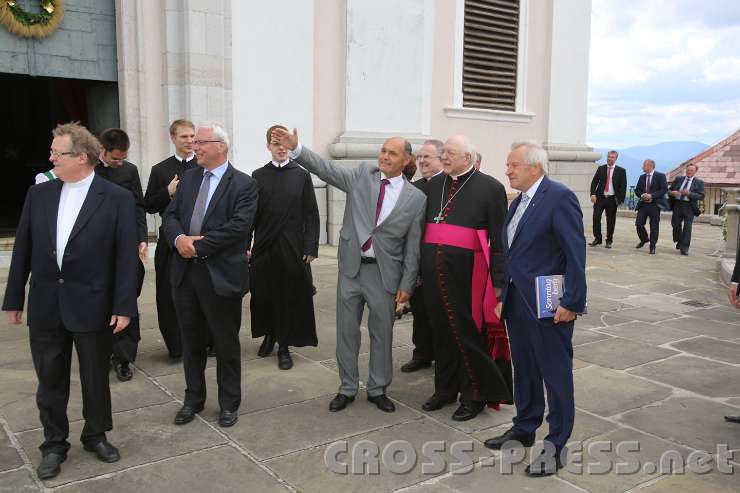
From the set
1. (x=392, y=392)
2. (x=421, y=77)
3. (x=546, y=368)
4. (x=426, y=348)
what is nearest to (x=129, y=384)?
(x=392, y=392)

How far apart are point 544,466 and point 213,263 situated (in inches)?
83.8

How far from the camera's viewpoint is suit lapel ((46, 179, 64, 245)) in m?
3.45

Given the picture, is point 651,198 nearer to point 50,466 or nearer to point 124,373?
point 124,373

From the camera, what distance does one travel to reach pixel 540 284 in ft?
11.4

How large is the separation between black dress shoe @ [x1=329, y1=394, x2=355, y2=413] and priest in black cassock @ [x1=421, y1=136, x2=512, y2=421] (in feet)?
2.29

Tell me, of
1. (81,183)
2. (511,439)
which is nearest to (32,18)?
(81,183)

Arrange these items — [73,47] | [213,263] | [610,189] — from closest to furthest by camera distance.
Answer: [213,263] < [73,47] < [610,189]

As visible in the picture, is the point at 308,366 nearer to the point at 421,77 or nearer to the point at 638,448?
the point at 638,448

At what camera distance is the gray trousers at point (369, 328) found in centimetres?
436

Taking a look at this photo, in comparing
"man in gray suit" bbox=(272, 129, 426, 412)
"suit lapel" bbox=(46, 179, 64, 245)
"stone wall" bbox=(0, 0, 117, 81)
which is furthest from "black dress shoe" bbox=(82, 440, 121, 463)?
"stone wall" bbox=(0, 0, 117, 81)

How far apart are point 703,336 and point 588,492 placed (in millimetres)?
3842

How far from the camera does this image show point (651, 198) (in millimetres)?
12352

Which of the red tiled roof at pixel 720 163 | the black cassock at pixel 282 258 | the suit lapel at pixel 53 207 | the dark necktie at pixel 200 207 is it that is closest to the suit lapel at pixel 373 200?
the dark necktie at pixel 200 207

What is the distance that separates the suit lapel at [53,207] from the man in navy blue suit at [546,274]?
231cm
